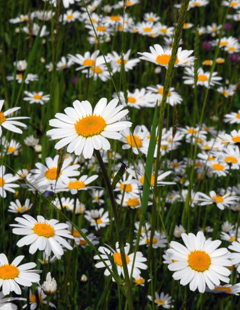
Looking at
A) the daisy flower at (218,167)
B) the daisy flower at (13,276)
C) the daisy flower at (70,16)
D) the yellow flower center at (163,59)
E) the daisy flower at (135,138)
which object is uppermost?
the daisy flower at (70,16)

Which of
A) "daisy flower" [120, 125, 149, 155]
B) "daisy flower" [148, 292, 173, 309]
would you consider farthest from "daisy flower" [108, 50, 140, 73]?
"daisy flower" [148, 292, 173, 309]

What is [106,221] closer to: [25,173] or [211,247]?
[25,173]

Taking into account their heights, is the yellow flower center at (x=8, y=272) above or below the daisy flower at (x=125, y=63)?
below

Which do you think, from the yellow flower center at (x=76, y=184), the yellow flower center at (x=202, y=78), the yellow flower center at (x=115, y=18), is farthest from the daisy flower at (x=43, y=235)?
the yellow flower center at (x=115, y=18)

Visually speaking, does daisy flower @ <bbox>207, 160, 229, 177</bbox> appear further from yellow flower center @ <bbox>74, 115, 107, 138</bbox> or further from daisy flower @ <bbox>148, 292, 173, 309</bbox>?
yellow flower center @ <bbox>74, 115, 107, 138</bbox>

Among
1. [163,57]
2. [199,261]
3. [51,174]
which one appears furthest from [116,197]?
[199,261]

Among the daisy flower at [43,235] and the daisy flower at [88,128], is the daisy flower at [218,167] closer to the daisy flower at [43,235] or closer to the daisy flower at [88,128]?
the daisy flower at [43,235]

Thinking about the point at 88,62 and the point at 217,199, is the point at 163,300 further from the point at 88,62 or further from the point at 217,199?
the point at 88,62
